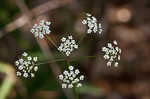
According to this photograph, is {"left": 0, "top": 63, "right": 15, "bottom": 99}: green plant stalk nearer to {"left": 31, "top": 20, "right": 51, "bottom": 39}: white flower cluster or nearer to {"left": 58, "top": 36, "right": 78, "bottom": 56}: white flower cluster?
{"left": 31, "top": 20, "right": 51, "bottom": 39}: white flower cluster

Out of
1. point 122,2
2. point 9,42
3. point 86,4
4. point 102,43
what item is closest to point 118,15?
point 122,2

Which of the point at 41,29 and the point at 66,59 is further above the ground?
the point at 41,29

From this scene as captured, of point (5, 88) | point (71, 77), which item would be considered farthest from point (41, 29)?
point (5, 88)

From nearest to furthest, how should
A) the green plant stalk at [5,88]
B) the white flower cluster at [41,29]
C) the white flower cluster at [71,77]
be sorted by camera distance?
1. the white flower cluster at [71,77]
2. the white flower cluster at [41,29]
3. the green plant stalk at [5,88]

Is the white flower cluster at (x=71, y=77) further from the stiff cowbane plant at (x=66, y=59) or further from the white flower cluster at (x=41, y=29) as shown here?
the white flower cluster at (x=41, y=29)

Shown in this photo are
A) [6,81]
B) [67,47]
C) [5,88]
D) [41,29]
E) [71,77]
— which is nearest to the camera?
[71,77]

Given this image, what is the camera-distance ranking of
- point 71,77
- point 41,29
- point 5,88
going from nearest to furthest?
point 71,77, point 41,29, point 5,88

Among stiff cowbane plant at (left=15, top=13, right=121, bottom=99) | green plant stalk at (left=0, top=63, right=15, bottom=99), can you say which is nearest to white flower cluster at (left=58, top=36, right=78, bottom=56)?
stiff cowbane plant at (left=15, top=13, right=121, bottom=99)

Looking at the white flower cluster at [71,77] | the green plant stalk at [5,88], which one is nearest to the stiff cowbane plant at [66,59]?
the white flower cluster at [71,77]

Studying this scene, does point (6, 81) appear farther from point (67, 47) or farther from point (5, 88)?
point (67, 47)

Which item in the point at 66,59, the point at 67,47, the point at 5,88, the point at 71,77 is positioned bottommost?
the point at 5,88

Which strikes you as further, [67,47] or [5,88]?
[5,88]
